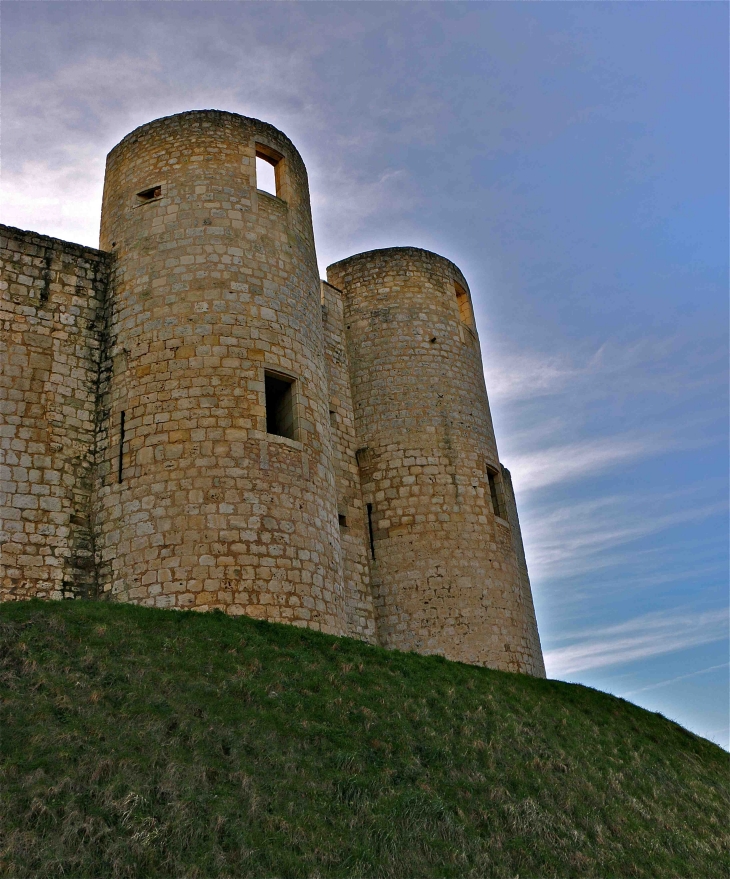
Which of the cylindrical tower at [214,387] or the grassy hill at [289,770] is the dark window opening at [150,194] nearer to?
the cylindrical tower at [214,387]

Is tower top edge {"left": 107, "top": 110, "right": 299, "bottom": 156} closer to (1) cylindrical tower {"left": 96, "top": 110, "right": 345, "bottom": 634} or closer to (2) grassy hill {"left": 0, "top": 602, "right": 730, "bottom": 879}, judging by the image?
(1) cylindrical tower {"left": 96, "top": 110, "right": 345, "bottom": 634}

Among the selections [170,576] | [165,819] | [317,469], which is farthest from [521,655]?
[165,819]

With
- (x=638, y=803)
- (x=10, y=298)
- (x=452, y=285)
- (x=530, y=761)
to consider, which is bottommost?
(x=638, y=803)

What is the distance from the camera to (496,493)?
17906 mm

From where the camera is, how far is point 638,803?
9.31 metres

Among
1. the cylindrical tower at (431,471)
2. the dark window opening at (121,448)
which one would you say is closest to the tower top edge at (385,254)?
the cylindrical tower at (431,471)

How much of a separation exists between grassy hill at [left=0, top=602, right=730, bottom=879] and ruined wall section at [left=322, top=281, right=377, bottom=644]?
396 centimetres

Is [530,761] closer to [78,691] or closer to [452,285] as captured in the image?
[78,691]

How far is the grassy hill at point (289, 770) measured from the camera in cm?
604

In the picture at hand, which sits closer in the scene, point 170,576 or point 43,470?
point 170,576

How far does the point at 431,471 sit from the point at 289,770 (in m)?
9.99

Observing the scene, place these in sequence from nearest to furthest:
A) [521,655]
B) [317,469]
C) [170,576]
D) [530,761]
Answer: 1. [530,761]
2. [170,576]
3. [317,469]
4. [521,655]

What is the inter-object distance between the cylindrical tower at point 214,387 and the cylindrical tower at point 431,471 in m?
3.32

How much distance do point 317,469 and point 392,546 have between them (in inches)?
156
